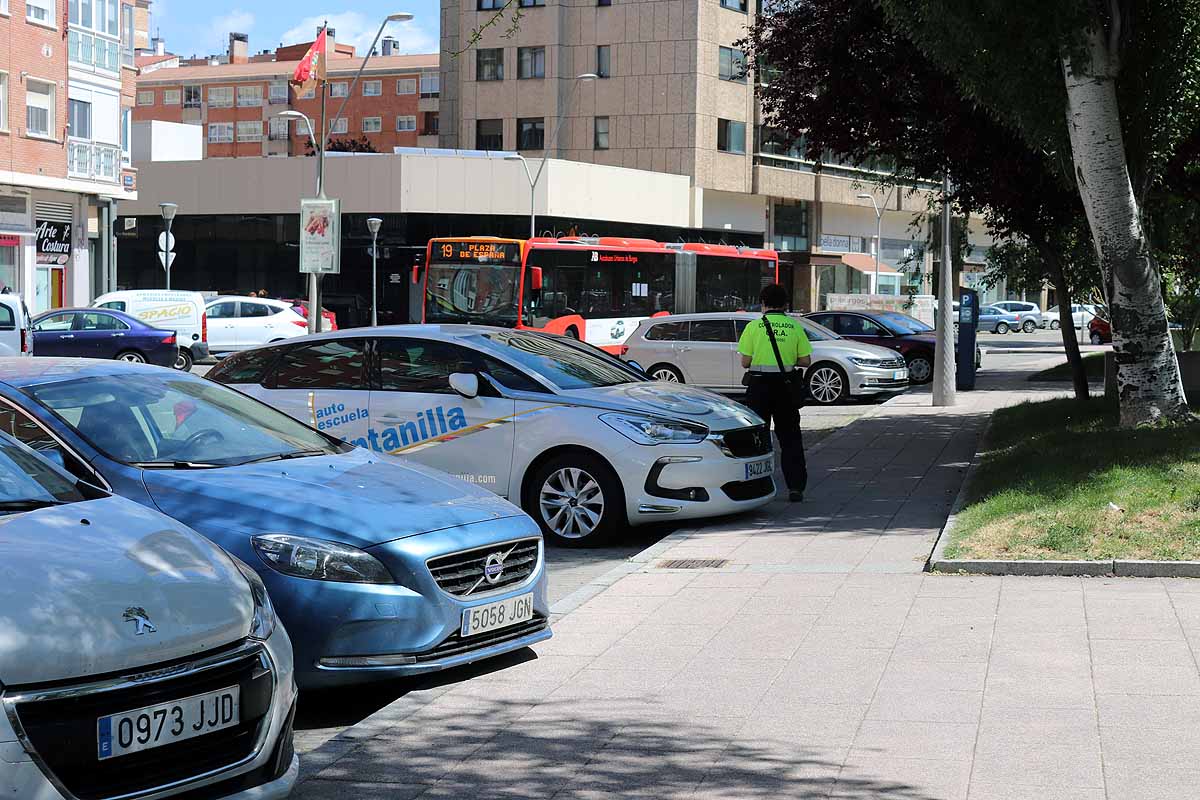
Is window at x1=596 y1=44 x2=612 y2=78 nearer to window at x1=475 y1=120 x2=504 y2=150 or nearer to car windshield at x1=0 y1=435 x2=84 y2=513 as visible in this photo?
window at x1=475 y1=120 x2=504 y2=150

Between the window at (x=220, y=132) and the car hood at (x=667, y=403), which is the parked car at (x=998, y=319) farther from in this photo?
the car hood at (x=667, y=403)

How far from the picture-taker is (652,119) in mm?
63000

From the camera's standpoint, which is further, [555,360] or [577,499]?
[555,360]

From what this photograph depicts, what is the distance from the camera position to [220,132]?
3671 inches

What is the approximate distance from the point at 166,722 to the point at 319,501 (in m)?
2.26

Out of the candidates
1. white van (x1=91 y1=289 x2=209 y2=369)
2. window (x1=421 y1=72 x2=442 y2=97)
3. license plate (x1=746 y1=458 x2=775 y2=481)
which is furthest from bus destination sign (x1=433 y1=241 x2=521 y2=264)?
window (x1=421 y1=72 x2=442 y2=97)

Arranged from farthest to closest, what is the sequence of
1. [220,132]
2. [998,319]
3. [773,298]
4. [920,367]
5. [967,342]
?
[220,132]
[998,319]
[920,367]
[967,342]
[773,298]

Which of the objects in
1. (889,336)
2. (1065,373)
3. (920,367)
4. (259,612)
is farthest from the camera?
(1065,373)

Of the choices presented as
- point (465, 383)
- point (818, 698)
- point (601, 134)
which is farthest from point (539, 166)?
point (818, 698)

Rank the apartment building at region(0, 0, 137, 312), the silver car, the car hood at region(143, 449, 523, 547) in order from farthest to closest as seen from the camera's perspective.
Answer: the apartment building at region(0, 0, 137, 312) → the silver car → the car hood at region(143, 449, 523, 547)

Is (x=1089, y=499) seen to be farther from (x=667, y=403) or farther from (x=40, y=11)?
(x=40, y=11)

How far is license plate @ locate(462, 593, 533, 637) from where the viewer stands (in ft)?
20.9

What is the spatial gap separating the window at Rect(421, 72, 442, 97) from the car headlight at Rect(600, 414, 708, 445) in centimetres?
7778

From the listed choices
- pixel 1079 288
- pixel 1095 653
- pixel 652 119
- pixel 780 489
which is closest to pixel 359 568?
pixel 1095 653
